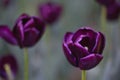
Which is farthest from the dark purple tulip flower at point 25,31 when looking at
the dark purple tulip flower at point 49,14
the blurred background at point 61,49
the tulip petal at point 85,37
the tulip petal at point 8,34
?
the dark purple tulip flower at point 49,14

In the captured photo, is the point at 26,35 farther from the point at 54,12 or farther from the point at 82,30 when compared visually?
the point at 54,12

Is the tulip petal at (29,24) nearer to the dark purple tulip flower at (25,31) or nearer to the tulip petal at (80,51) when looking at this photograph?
the dark purple tulip flower at (25,31)

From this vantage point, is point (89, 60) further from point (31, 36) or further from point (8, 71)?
point (8, 71)

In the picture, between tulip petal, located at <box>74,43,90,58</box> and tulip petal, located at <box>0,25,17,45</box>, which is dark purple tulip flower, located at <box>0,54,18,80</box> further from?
tulip petal, located at <box>74,43,90,58</box>

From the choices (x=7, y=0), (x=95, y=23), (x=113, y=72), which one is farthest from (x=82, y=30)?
(x=95, y=23)

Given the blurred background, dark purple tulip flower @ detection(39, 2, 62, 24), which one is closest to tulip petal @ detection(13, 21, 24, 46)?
the blurred background

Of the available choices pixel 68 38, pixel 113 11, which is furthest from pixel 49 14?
pixel 68 38
